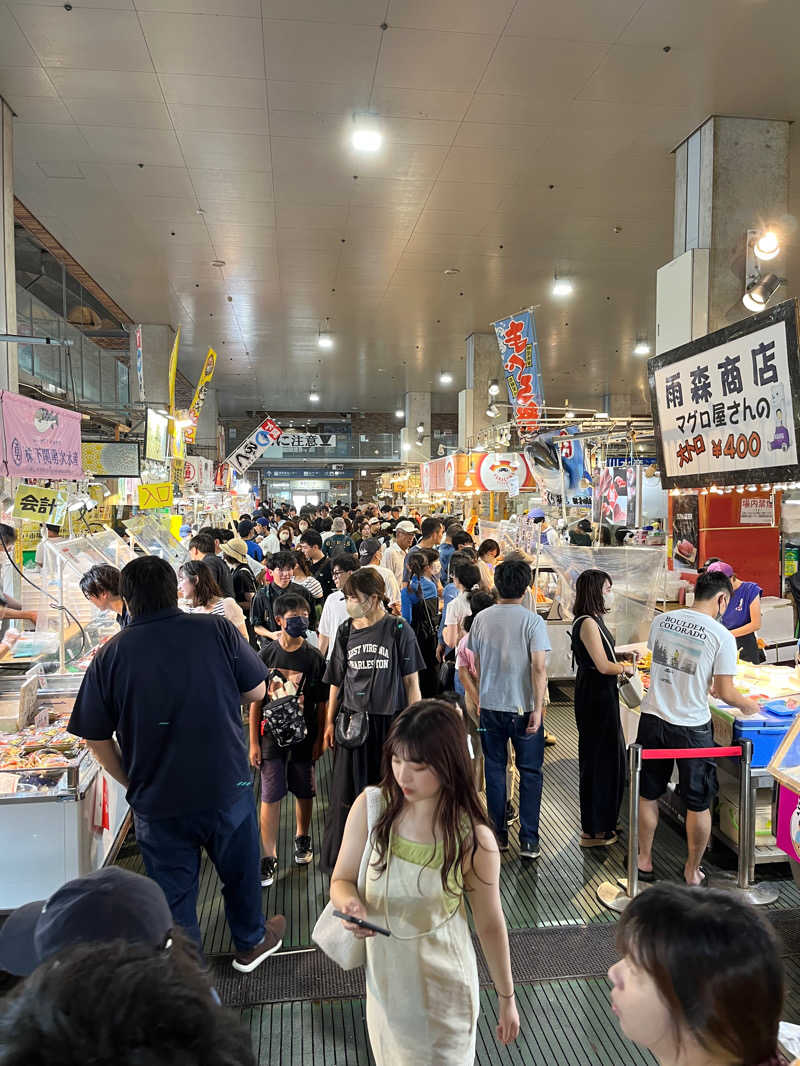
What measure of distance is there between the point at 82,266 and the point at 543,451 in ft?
27.4

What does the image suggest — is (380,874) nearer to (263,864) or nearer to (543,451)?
(263,864)

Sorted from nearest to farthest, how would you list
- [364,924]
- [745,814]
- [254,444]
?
1. [364,924]
2. [745,814]
3. [254,444]

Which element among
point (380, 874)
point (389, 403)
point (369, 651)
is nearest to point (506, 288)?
point (369, 651)

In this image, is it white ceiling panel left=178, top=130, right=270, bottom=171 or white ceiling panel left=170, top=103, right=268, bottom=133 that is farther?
white ceiling panel left=178, top=130, right=270, bottom=171

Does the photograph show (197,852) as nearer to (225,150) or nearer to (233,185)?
(225,150)

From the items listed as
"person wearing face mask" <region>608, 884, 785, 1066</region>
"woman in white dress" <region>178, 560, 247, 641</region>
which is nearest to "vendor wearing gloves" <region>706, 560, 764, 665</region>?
"woman in white dress" <region>178, 560, 247, 641</region>

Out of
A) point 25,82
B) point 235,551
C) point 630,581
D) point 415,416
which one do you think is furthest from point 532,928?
point 415,416

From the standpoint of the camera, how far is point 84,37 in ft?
17.2

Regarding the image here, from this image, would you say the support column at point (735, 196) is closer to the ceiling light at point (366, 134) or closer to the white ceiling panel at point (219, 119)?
the ceiling light at point (366, 134)

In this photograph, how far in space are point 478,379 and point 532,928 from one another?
13.1 meters

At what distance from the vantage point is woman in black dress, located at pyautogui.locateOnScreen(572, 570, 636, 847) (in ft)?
13.1

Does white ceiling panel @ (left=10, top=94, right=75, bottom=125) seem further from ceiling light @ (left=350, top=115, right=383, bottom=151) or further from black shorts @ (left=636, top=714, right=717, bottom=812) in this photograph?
black shorts @ (left=636, top=714, right=717, bottom=812)

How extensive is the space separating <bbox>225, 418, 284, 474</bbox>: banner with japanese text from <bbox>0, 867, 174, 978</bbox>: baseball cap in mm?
13560

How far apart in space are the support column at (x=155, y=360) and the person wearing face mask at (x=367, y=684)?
37.1 feet
